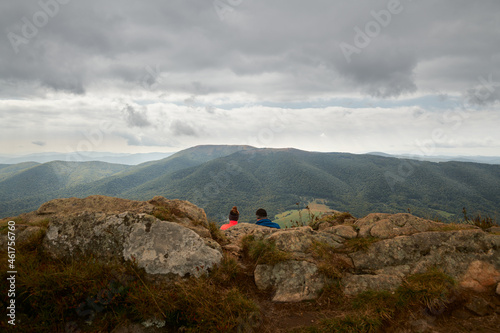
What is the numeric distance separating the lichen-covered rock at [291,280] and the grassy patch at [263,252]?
0.45ft

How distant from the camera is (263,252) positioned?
19.5 feet

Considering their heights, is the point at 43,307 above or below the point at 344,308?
above

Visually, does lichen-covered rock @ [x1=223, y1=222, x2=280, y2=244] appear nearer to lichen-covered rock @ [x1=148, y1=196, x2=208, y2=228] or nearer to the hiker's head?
the hiker's head

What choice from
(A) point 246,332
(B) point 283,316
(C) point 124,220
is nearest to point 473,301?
(B) point 283,316

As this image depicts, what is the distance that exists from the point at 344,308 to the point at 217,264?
115 inches

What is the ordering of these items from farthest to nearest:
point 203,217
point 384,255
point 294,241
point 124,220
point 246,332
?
point 203,217, point 294,241, point 384,255, point 124,220, point 246,332

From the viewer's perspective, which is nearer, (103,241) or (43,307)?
(43,307)

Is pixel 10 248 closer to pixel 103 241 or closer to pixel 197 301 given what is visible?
pixel 103 241

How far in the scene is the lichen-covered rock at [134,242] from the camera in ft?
16.4

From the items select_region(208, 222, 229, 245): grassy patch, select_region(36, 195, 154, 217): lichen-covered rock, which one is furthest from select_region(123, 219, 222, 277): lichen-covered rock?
select_region(208, 222, 229, 245): grassy patch

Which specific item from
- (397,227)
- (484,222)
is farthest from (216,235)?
(484,222)

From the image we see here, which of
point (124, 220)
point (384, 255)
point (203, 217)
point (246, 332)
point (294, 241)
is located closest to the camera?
point (246, 332)

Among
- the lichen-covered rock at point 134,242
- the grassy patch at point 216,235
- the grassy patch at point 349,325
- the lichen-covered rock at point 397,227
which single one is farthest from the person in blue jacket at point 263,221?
the grassy patch at point 349,325

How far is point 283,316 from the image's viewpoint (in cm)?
455
